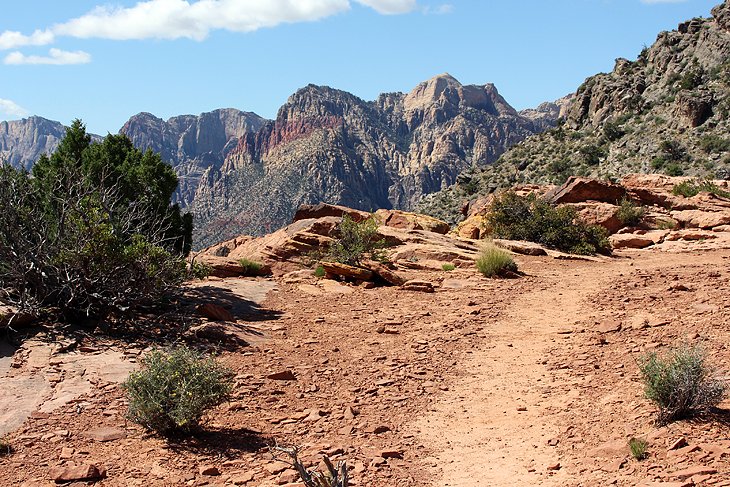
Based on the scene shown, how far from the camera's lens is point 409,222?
81.9 ft

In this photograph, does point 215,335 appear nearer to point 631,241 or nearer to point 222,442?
point 222,442

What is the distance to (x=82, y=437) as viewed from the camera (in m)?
7.14

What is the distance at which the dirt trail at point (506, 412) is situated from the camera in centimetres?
628

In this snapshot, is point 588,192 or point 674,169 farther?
point 674,169

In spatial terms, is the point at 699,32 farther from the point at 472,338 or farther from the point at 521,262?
the point at 472,338

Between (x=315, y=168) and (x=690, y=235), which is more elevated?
(x=315, y=168)

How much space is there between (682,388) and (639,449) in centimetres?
81

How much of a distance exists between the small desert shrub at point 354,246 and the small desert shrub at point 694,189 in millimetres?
15953

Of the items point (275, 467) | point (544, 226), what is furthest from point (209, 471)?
point (544, 226)

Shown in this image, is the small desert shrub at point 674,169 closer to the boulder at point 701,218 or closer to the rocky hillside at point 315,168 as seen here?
the boulder at point 701,218

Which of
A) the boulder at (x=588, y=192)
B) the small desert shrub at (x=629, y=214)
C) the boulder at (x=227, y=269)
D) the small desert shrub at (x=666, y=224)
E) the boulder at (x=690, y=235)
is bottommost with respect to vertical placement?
the boulder at (x=227, y=269)

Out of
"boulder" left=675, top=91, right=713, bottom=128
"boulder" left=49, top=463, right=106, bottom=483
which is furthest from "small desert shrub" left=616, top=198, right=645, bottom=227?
"boulder" left=675, top=91, right=713, bottom=128

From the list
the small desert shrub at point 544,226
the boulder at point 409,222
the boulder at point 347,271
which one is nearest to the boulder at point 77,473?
the boulder at point 347,271

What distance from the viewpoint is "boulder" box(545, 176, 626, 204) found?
998 inches
